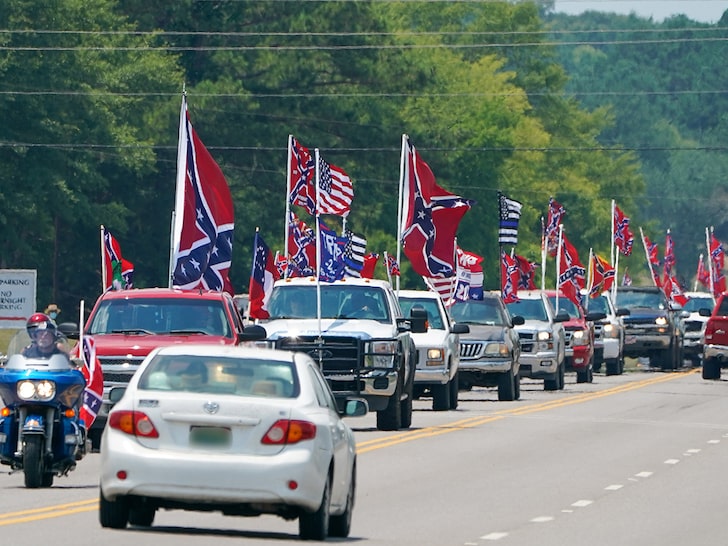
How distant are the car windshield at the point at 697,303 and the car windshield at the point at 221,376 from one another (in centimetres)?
5094

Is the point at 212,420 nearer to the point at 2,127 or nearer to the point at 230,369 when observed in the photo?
the point at 230,369

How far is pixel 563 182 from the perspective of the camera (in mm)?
122375

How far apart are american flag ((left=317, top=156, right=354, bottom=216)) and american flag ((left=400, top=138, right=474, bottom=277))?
1229mm

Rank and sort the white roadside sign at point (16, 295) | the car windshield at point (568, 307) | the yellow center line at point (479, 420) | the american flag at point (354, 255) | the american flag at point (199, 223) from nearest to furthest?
the yellow center line at point (479, 420) → the american flag at point (199, 223) → the white roadside sign at point (16, 295) → the car windshield at point (568, 307) → the american flag at point (354, 255)

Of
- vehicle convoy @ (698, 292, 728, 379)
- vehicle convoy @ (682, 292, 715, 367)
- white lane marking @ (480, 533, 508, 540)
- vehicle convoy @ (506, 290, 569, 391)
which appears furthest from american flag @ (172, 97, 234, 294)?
vehicle convoy @ (682, 292, 715, 367)

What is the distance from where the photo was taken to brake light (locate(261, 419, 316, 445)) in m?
13.9

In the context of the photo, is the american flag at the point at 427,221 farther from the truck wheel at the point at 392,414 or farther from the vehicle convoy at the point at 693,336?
the vehicle convoy at the point at 693,336

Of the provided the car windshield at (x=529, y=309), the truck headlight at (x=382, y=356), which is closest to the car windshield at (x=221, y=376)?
the truck headlight at (x=382, y=356)

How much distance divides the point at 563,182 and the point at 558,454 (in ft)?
323

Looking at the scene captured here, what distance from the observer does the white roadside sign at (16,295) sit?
1425 inches

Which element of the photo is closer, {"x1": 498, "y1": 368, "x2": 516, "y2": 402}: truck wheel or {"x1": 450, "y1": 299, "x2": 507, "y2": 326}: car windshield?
{"x1": 498, "y1": 368, "x2": 516, "y2": 402}: truck wheel

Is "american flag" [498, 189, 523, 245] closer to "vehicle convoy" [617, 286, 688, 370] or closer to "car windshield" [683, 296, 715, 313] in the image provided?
"vehicle convoy" [617, 286, 688, 370]

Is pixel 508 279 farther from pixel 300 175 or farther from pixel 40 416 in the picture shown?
pixel 40 416

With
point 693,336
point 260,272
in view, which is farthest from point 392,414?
point 693,336
